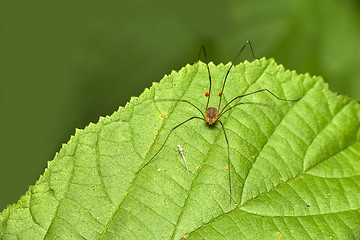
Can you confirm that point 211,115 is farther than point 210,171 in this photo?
Yes

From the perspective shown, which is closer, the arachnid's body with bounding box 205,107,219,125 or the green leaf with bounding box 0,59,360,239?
the green leaf with bounding box 0,59,360,239

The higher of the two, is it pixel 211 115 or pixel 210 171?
pixel 211 115

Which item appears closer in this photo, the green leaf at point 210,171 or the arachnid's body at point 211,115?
the green leaf at point 210,171

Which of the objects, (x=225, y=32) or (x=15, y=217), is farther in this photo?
(x=225, y=32)

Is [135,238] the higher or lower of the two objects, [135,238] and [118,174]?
the lower

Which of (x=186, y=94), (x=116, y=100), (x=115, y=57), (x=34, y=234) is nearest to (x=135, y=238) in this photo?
(x=34, y=234)

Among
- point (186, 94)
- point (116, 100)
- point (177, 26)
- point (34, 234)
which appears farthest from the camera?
point (177, 26)

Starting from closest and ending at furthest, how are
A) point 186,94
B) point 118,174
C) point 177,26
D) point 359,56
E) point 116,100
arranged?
point 118,174 < point 186,94 < point 359,56 < point 116,100 < point 177,26

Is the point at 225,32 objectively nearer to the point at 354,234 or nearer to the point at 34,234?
the point at 354,234
